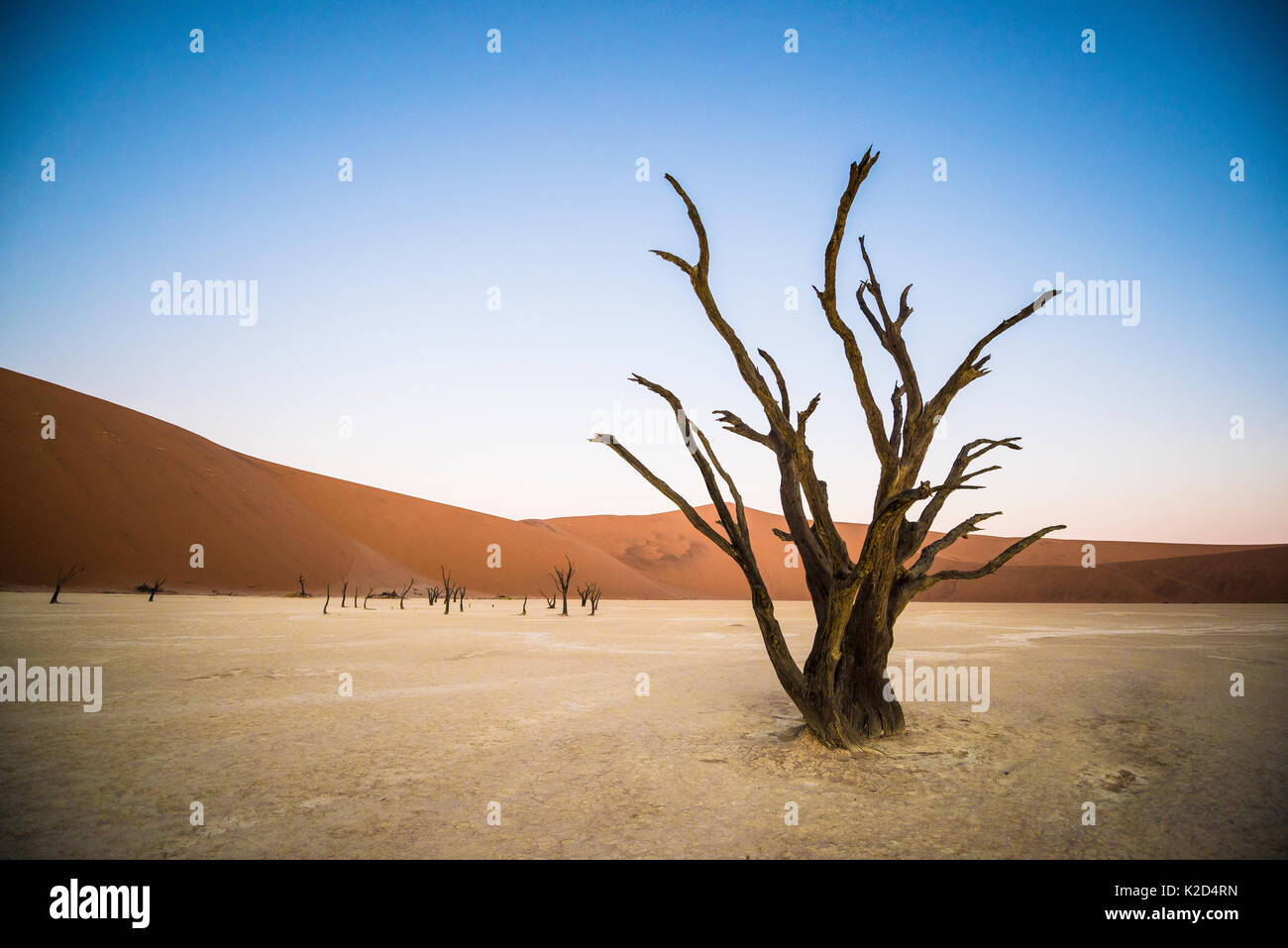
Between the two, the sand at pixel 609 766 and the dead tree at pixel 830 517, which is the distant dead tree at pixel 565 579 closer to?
the sand at pixel 609 766

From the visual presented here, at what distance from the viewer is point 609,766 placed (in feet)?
20.1

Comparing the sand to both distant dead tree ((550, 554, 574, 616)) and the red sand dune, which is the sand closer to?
distant dead tree ((550, 554, 574, 616))

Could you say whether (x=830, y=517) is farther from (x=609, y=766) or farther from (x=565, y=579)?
(x=565, y=579)

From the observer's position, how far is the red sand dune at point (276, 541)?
38281 mm

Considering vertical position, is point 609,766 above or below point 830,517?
below

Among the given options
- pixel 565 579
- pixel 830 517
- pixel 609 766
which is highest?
pixel 830 517

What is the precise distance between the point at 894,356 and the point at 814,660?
344 cm

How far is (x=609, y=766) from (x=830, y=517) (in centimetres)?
318

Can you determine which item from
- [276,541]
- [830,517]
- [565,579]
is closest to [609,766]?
[830,517]

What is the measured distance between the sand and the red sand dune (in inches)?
1298

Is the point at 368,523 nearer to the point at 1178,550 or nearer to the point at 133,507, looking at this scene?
the point at 133,507

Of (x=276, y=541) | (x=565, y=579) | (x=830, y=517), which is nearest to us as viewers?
(x=830, y=517)

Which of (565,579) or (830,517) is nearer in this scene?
(830,517)

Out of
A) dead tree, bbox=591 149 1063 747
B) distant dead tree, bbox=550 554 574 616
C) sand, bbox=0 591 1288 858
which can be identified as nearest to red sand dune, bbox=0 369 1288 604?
distant dead tree, bbox=550 554 574 616
